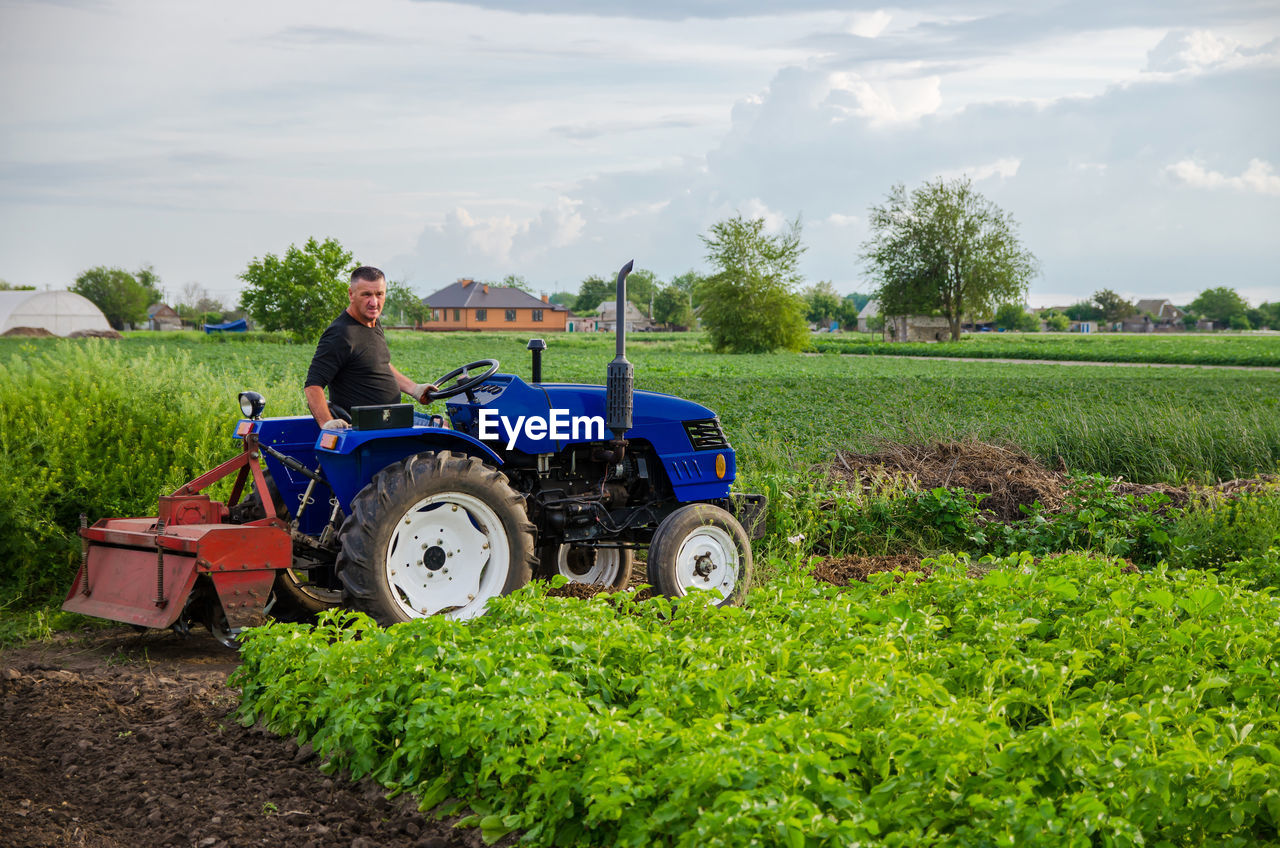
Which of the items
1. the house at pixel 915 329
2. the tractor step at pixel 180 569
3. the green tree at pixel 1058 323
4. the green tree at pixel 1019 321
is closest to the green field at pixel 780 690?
the tractor step at pixel 180 569

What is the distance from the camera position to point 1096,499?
8055mm

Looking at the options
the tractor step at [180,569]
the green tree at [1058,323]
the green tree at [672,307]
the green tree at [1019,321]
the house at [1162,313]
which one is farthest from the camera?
the house at [1162,313]

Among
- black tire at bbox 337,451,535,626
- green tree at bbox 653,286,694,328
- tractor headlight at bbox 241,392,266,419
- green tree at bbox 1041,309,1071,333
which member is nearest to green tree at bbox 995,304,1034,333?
green tree at bbox 1041,309,1071,333

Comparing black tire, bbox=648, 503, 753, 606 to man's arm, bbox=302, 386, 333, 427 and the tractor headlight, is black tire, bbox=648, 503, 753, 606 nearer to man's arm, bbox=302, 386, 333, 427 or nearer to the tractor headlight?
man's arm, bbox=302, 386, 333, 427

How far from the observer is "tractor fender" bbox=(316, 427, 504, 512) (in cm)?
492

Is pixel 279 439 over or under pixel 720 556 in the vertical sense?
over

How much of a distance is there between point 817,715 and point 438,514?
2489 millimetres

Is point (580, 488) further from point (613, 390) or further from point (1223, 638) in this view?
point (1223, 638)

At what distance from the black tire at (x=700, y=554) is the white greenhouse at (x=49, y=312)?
77281 mm

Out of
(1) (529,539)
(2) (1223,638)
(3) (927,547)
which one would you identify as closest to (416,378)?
(3) (927,547)

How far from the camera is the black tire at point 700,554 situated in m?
5.54

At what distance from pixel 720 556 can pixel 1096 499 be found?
12.5ft

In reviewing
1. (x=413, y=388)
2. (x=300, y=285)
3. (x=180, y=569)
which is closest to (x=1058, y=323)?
(x=300, y=285)

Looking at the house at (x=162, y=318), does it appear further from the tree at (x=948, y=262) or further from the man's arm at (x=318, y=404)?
the man's arm at (x=318, y=404)
